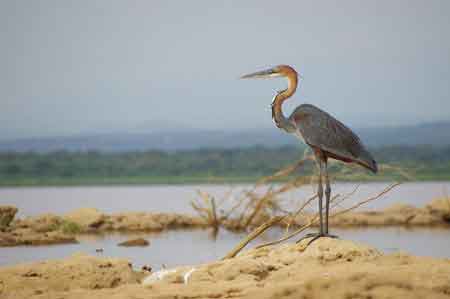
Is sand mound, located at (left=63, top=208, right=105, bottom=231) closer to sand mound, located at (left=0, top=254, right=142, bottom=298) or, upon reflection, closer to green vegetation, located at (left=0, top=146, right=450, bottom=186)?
sand mound, located at (left=0, top=254, right=142, bottom=298)

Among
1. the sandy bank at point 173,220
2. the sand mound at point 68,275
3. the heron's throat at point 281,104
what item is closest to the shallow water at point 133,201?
the sandy bank at point 173,220

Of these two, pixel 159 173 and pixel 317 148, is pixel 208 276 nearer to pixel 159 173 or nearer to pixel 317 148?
pixel 317 148

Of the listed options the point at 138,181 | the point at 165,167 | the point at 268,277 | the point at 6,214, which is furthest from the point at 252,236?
the point at 165,167

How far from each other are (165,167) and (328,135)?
46.9 m

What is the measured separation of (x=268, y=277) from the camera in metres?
9.69

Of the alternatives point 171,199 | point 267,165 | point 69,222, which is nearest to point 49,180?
point 267,165

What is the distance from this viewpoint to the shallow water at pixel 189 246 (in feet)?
52.6

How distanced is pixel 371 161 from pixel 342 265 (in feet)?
5.18

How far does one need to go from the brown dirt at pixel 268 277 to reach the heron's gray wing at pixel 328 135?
938mm

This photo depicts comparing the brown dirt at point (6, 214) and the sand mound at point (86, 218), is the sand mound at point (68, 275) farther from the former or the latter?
the sand mound at point (86, 218)

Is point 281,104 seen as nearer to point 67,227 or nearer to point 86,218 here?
point 67,227

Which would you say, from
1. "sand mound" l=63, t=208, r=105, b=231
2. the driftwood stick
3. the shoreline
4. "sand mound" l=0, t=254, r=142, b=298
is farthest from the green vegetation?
"sand mound" l=0, t=254, r=142, b=298

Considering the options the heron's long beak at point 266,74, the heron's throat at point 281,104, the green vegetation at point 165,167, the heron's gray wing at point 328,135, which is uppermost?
the green vegetation at point 165,167

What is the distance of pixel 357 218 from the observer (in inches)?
886
